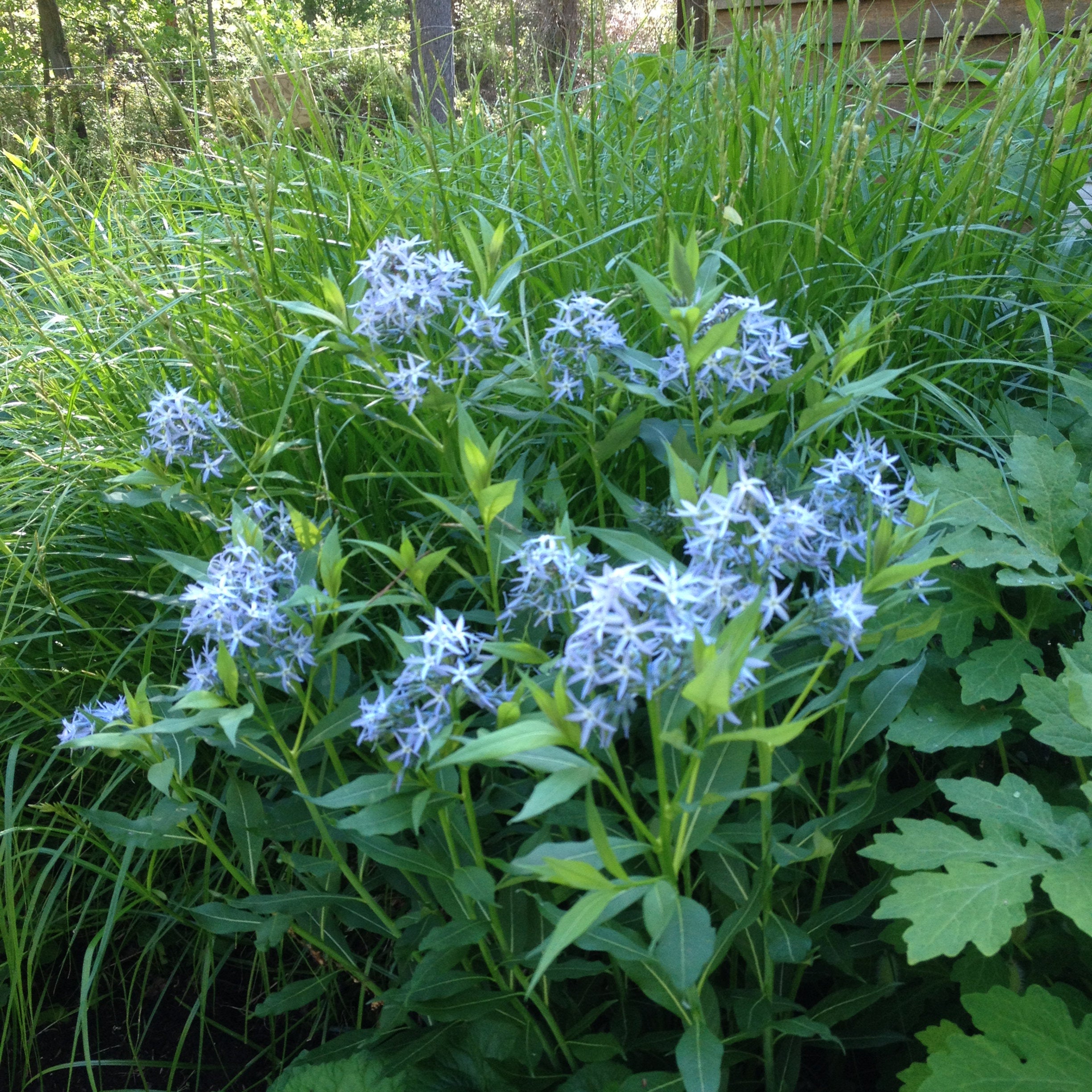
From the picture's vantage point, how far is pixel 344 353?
151 cm

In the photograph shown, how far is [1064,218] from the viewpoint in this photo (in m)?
2.47

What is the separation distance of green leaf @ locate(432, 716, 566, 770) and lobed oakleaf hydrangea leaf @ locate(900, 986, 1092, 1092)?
707 millimetres

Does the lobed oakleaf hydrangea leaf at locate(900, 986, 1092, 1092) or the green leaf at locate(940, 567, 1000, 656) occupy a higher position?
the green leaf at locate(940, 567, 1000, 656)

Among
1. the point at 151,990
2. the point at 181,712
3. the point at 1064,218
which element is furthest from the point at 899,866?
the point at 1064,218

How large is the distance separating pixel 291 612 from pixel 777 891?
0.79 metres

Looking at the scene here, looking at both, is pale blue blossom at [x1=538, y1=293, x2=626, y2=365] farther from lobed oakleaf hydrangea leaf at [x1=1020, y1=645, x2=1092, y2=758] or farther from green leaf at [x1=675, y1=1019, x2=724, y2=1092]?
green leaf at [x1=675, y1=1019, x2=724, y2=1092]

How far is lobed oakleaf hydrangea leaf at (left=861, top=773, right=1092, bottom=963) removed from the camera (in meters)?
1.17

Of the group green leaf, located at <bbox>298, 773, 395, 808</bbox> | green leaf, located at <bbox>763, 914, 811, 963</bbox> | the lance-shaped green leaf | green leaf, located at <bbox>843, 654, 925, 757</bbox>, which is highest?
the lance-shaped green leaf

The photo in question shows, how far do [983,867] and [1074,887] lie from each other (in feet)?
0.35

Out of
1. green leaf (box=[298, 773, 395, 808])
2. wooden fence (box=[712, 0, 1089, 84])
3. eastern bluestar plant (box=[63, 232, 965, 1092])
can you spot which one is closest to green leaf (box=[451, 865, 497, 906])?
eastern bluestar plant (box=[63, 232, 965, 1092])

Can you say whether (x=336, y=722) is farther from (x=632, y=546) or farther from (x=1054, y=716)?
(x=1054, y=716)

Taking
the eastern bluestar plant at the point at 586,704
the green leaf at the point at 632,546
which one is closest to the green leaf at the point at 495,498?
the eastern bluestar plant at the point at 586,704

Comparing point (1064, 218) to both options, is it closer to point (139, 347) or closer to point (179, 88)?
point (139, 347)

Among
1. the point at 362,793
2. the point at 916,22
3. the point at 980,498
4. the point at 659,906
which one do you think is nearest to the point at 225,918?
the point at 362,793
